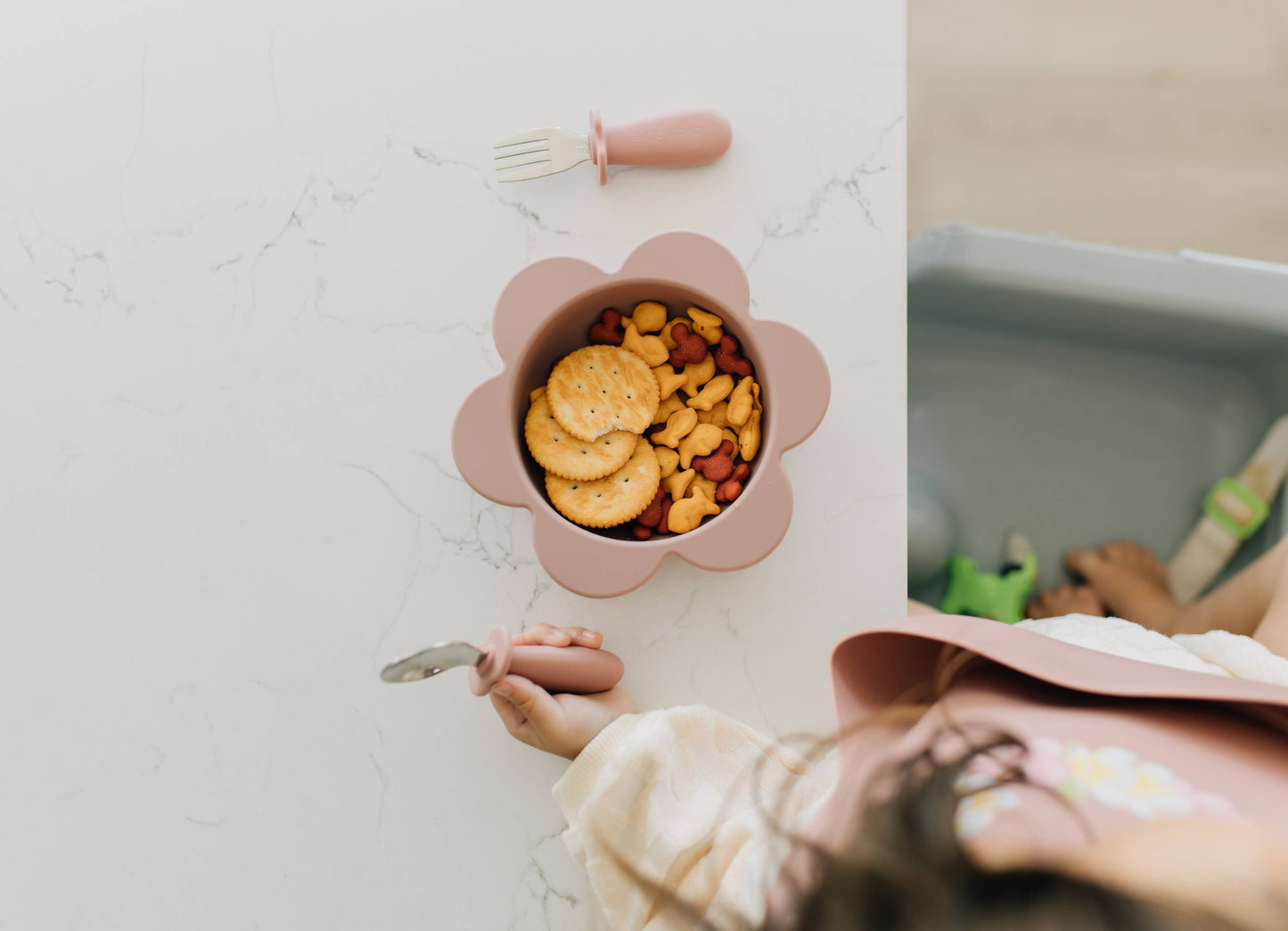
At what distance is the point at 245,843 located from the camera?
2.18ft

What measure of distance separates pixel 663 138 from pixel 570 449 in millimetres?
241

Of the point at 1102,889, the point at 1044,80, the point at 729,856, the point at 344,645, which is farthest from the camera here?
the point at 1044,80

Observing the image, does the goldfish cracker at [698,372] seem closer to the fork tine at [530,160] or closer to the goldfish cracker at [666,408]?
the goldfish cracker at [666,408]

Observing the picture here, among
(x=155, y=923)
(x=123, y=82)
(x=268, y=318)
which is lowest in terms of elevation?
(x=155, y=923)

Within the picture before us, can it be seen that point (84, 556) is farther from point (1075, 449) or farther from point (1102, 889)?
point (1075, 449)

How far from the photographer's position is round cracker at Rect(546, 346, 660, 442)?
23.3 inches

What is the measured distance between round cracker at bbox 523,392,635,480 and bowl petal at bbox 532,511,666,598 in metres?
0.04

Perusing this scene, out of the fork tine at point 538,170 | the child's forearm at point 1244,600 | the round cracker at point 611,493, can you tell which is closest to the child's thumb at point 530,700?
the round cracker at point 611,493

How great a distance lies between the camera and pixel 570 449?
60 centimetres

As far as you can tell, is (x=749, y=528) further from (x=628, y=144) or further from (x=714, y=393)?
(x=628, y=144)

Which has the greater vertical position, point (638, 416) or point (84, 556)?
point (638, 416)

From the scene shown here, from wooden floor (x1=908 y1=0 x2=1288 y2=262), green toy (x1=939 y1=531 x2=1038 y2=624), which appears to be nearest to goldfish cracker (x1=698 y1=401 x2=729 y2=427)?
green toy (x1=939 y1=531 x2=1038 y2=624)

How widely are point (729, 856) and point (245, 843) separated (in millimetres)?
370

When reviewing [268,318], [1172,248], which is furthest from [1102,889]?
[1172,248]
